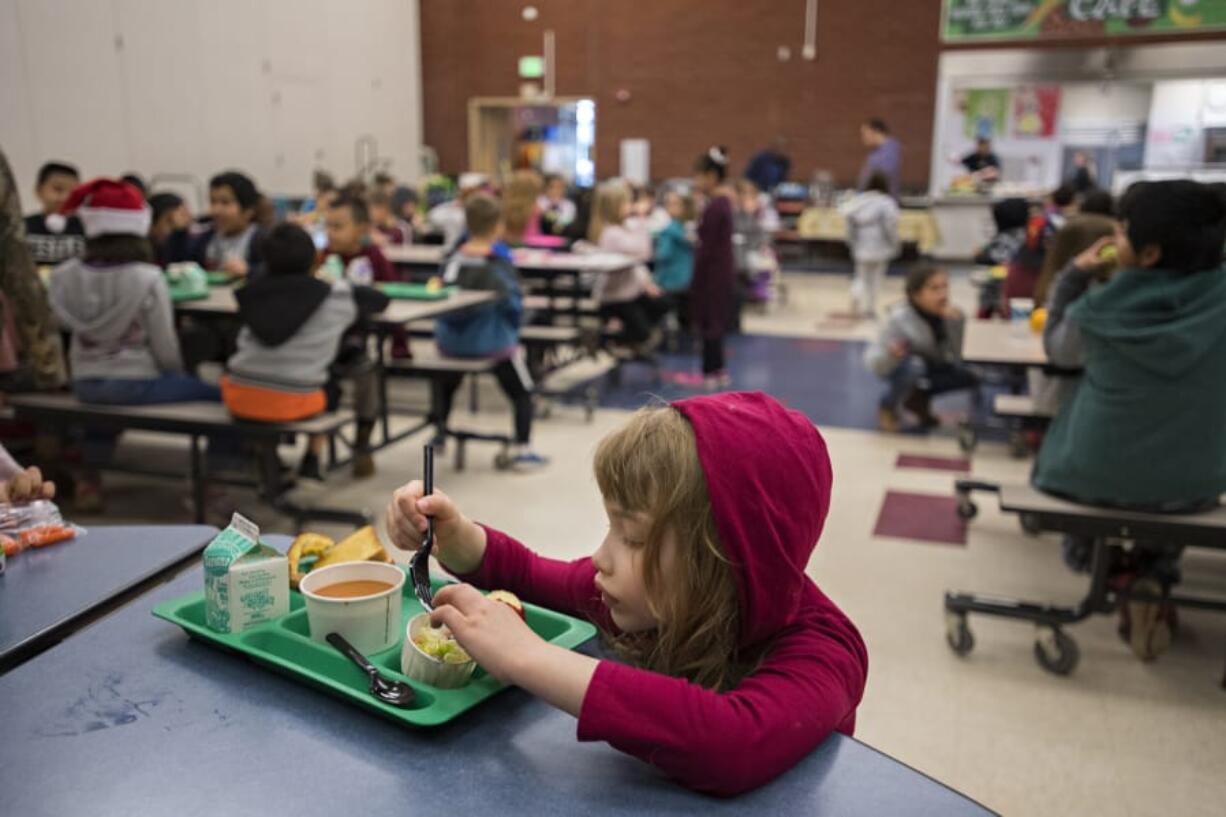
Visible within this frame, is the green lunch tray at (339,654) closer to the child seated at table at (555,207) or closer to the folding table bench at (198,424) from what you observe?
the folding table bench at (198,424)

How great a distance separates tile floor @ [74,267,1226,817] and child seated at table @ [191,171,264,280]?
101cm

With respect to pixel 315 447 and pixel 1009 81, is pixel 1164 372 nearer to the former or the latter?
pixel 315 447

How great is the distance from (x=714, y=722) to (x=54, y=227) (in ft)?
17.3

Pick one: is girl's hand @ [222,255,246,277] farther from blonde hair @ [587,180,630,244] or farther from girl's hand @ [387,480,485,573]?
girl's hand @ [387,480,485,573]

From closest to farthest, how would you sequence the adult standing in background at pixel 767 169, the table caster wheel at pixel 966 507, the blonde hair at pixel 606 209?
the table caster wheel at pixel 966 507 → the blonde hair at pixel 606 209 → the adult standing in background at pixel 767 169

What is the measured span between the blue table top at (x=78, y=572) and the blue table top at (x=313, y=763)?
142 millimetres

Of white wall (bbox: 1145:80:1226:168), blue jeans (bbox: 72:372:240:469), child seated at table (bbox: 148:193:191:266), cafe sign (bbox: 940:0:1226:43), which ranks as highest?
cafe sign (bbox: 940:0:1226:43)

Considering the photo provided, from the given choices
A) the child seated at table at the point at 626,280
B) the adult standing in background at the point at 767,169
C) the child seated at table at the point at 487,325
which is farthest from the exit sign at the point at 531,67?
the child seated at table at the point at 487,325

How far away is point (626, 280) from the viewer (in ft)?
22.4

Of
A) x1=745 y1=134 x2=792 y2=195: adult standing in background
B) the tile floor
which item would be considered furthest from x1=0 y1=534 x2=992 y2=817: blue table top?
x1=745 y1=134 x2=792 y2=195: adult standing in background

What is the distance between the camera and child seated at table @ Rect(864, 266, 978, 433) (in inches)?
217

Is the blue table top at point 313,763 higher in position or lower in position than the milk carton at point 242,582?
lower

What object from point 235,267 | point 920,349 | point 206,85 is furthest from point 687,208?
point 206,85

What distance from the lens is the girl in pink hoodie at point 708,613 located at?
38.4 inches
